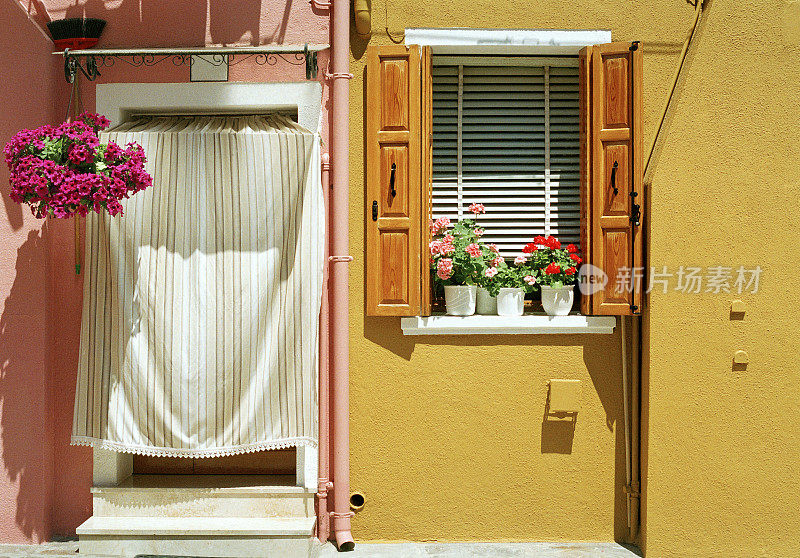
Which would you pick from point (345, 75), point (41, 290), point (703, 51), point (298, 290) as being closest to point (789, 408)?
point (703, 51)

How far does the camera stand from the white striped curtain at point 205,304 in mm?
4742

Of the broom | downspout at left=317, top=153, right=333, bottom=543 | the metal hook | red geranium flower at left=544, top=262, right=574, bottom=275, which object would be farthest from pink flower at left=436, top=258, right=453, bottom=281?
the broom

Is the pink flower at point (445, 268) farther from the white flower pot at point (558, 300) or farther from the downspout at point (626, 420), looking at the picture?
the downspout at point (626, 420)

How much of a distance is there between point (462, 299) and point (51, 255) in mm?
2840

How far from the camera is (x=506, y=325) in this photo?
5031 millimetres

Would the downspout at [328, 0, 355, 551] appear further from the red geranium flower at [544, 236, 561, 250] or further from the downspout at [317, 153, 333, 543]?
the red geranium flower at [544, 236, 561, 250]

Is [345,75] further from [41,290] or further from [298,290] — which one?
[41,290]

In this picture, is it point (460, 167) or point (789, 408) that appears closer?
point (789, 408)

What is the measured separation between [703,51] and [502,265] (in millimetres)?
1959

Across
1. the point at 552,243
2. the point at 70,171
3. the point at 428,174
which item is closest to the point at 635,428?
the point at 552,243

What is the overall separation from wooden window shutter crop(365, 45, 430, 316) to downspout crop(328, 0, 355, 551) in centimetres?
16

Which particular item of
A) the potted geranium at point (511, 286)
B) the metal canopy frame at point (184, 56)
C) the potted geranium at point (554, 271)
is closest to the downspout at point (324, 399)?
the metal canopy frame at point (184, 56)

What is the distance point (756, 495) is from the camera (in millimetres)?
4887

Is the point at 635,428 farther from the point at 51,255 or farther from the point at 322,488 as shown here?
the point at 51,255
